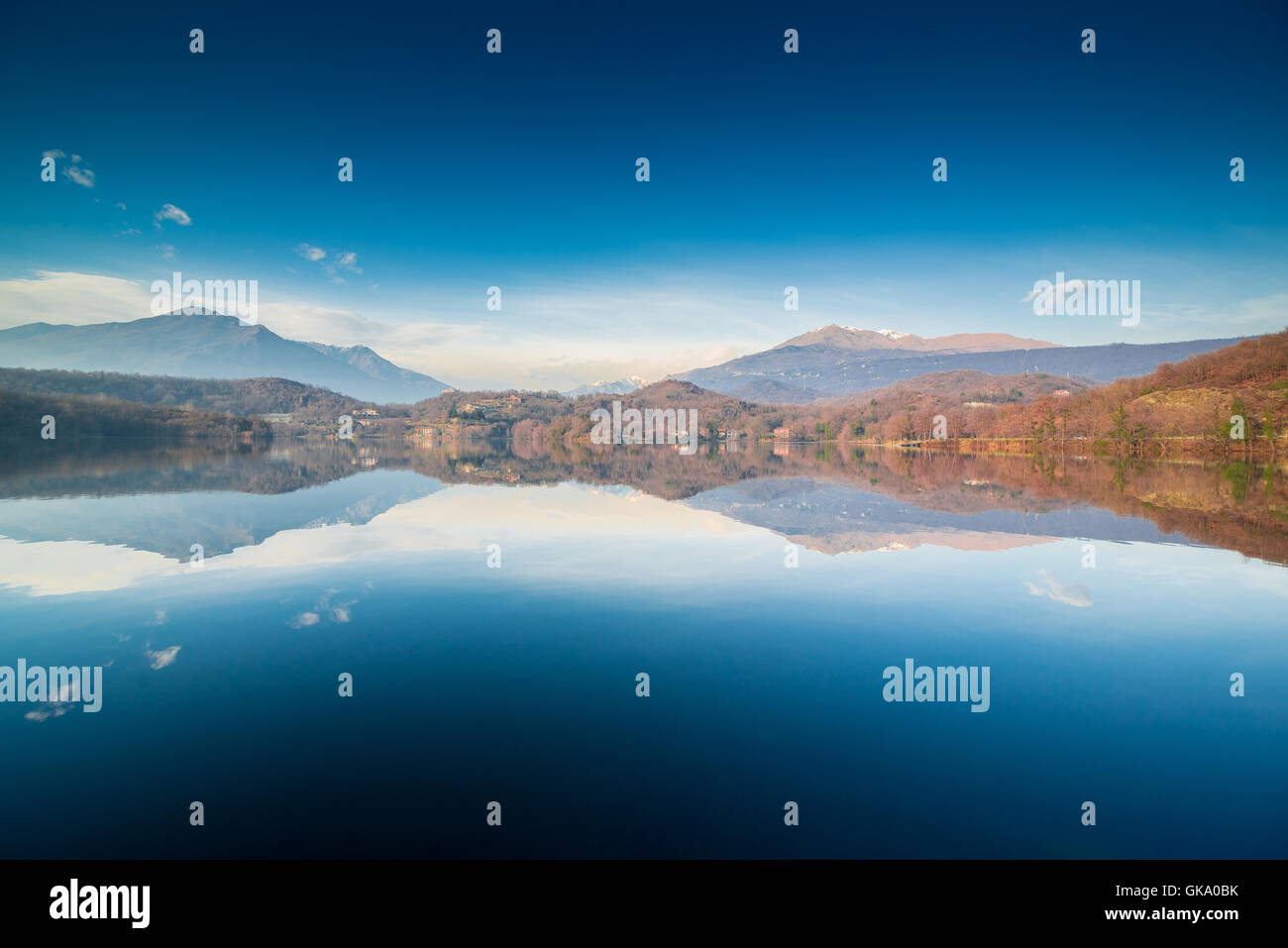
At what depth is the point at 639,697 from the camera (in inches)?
314

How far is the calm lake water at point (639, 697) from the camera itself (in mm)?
5270

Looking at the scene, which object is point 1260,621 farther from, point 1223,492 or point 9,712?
point 1223,492

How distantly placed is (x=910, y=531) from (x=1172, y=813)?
52.9ft

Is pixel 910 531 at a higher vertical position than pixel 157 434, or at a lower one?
lower

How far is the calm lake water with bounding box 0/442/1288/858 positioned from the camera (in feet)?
17.3

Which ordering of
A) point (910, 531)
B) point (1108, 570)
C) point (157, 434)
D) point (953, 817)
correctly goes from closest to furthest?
point (953, 817), point (1108, 570), point (910, 531), point (157, 434)

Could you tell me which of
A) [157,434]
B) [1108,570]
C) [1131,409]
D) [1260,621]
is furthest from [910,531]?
[157,434]

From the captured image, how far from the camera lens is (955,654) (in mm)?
9477
